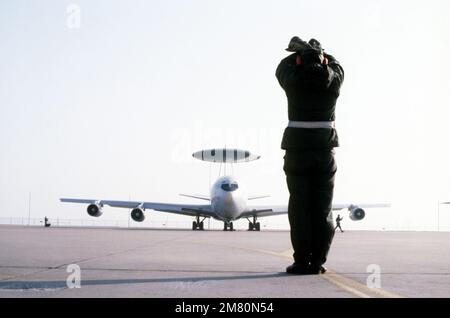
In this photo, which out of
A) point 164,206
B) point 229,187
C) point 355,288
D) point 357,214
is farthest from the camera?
point 164,206

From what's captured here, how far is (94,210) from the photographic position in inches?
1519

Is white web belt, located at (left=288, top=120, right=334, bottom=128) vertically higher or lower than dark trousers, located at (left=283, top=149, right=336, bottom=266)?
higher

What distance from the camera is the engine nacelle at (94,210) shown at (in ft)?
126

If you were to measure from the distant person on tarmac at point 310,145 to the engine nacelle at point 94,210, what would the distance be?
1320 inches

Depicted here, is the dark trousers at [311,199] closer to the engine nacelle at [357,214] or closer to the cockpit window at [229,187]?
the cockpit window at [229,187]

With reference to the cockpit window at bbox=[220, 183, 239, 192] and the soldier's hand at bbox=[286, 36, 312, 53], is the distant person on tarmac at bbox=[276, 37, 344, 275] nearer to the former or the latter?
the soldier's hand at bbox=[286, 36, 312, 53]

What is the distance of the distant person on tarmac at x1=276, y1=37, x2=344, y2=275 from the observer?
20.0 feet

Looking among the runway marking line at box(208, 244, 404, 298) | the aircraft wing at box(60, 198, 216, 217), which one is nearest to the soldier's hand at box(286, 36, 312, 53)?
the runway marking line at box(208, 244, 404, 298)

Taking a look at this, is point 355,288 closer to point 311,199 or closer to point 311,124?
point 311,199

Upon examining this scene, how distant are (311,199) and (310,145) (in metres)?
0.60

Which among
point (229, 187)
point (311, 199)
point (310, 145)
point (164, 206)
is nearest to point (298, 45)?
point (310, 145)

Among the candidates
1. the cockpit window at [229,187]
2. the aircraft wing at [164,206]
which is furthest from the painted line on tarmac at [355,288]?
the aircraft wing at [164,206]
